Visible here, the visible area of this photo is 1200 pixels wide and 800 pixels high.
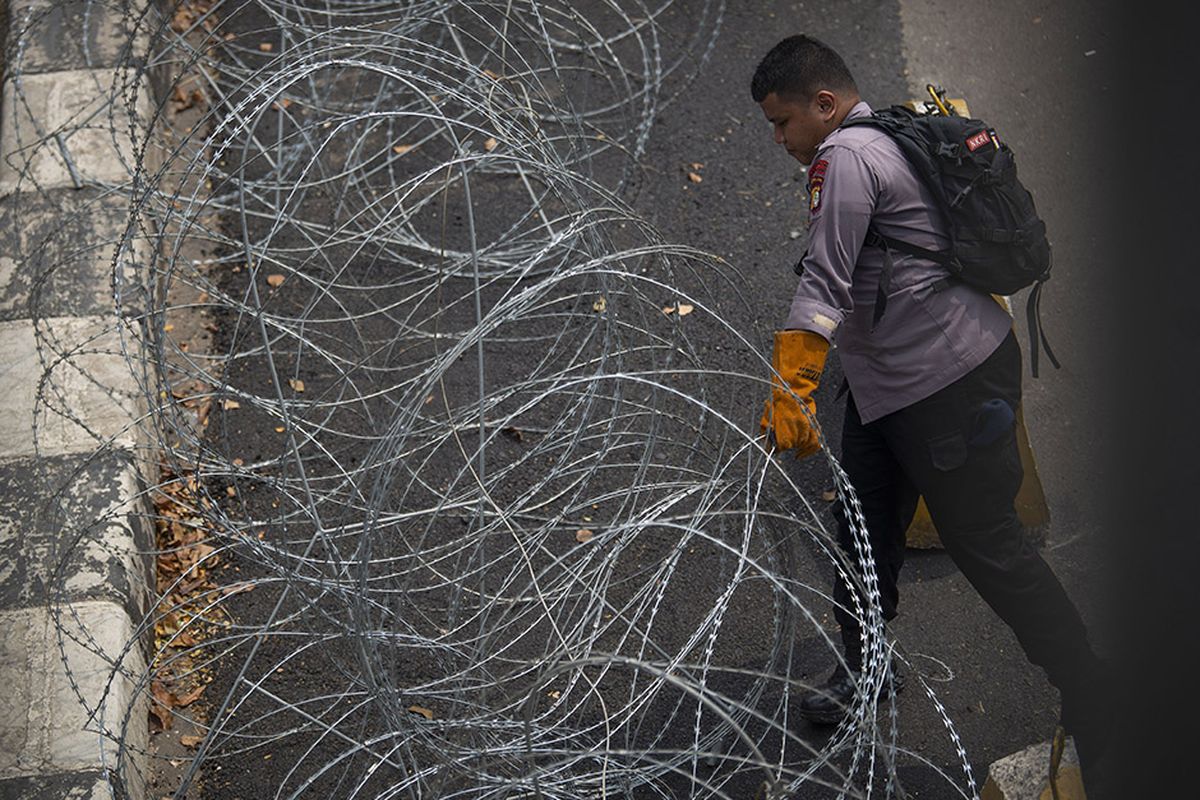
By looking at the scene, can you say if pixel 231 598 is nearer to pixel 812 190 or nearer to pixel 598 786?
pixel 598 786

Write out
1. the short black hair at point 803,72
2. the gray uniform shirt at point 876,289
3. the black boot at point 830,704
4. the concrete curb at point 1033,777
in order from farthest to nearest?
the black boot at point 830,704 → the concrete curb at point 1033,777 → the short black hair at point 803,72 → the gray uniform shirt at point 876,289

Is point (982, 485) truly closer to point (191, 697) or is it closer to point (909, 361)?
point (909, 361)

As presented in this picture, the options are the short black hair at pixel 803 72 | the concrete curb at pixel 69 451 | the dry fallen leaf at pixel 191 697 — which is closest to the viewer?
the short black hair at pixel 803 72

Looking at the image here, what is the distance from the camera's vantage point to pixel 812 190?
3.47 meters

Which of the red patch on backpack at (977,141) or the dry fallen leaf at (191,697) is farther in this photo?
the dry fallen leaf at (191,697)

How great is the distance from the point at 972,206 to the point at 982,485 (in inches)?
30.9

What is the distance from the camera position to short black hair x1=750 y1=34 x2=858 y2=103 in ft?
11.5

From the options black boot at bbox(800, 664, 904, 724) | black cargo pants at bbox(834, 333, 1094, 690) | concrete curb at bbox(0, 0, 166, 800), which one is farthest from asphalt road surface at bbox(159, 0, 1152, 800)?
concrete curb at bbox(0, 0, 166, 800)

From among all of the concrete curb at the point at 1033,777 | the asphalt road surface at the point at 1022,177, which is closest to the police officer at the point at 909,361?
the concrete curb at the point at 1033,777

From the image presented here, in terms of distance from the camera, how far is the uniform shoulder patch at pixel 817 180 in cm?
343

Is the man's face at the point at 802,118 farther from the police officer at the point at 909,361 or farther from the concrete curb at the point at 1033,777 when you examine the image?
the concrete curb at the point at 1033,777

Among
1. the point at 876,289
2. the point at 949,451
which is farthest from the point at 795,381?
the point at 949,451

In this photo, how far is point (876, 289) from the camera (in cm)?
351

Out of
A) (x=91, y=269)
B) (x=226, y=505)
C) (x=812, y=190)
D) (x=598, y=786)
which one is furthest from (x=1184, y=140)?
(x=91, y=269)
